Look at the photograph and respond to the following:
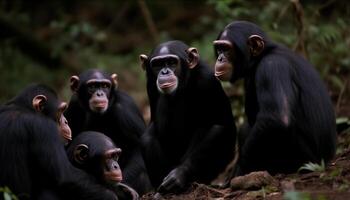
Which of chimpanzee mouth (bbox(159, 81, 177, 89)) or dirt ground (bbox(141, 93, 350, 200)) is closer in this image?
dirt ground (bbox(141, 93, 350, 200))

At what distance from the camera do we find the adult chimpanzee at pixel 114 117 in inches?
399

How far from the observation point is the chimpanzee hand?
9141 mm

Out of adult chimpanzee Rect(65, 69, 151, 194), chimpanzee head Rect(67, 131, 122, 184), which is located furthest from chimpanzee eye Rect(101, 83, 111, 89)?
chimpanzee head Rect(67, 131, 122, 184)

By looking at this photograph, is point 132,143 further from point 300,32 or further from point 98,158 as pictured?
point 300,32

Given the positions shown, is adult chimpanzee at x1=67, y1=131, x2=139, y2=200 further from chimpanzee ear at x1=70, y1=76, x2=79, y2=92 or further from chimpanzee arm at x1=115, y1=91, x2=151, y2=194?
chimpanzee ear at x1=70, y1=76, x2=79, y2=92

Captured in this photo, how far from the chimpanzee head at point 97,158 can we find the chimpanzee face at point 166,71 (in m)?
1.13

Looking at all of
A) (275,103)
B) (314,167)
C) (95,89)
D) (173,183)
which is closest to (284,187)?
(314,167)

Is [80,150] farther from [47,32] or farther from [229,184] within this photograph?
[47,32]

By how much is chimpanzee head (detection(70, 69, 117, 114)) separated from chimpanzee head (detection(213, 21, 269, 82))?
1.66 meters

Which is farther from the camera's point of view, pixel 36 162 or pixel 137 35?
pixel 137 35

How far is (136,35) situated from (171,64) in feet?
40.1

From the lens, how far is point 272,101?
28.4ft

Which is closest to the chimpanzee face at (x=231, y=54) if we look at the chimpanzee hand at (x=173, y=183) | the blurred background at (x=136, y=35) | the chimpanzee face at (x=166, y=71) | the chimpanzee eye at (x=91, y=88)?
the chimpanzee face at (x=166, y=71)

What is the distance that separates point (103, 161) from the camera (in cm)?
859
